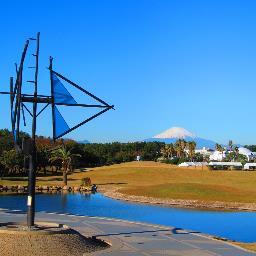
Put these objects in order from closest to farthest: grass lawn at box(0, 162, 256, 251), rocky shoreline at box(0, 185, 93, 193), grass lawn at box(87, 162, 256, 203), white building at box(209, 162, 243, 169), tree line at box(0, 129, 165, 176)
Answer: grass lawn at box(87, 162, 256, 203), grass lawn at box(0, 162, 256, 251), rocky shoreline at box(0, 185, 93, 193), tree line at box(0, 129, 165, 176), white building at box(209, 162, 243, 169)

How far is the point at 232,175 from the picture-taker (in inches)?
4542

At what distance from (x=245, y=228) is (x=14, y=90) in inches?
986

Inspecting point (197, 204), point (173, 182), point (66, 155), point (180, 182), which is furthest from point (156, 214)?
point (173, 182)

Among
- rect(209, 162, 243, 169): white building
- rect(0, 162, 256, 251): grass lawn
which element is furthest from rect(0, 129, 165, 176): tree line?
rect(209, 162, 243, 169): white building

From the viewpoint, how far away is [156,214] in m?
50.0

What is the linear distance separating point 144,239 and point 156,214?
21824mm

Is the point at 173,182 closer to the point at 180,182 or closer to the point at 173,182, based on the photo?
the point at 173,182

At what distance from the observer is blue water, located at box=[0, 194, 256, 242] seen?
136 feet

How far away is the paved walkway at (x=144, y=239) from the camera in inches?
979

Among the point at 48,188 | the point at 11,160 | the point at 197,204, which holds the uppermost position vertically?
the point at 11,160

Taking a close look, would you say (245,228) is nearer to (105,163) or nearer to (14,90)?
(14,90)

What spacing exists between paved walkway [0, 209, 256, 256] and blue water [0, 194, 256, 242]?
7931 millimetres

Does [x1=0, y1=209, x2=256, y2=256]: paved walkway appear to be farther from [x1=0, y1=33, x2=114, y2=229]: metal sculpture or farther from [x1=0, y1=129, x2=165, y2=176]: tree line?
[x1=0, y1=129, x2=165, y2=176]: tree line

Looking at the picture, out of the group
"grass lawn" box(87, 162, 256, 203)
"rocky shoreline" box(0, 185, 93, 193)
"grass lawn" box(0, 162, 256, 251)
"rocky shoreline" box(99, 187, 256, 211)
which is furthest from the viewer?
"rocky shoreline" box(0, 185, 93, 193)
